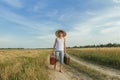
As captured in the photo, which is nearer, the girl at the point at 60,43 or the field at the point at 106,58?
the girl at the point at 60,43

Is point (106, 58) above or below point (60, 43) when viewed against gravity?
below

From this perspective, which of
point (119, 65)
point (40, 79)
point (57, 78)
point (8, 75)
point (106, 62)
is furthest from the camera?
point (106, 62)

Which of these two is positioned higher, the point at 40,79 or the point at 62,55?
the point at 62,55

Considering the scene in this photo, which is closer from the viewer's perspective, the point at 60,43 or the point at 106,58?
the point at 60,43

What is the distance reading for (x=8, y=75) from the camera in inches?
412

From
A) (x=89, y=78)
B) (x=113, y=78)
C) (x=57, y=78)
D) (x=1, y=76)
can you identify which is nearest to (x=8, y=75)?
(x=1, y=76)

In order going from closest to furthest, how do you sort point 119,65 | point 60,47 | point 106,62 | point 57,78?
point 57,78, point 60,47, point 119,65, point 106,62

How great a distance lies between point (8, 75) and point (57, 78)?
2247mm

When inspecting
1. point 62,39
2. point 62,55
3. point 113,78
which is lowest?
point 113,78

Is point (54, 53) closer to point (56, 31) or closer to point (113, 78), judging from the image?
point (56, 31)

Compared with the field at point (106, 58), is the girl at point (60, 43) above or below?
above

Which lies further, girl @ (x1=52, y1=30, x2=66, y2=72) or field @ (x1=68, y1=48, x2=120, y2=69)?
field @ (x1=68, y1=48, x2=120, y2=69)

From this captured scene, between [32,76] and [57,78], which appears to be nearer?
[32,76]

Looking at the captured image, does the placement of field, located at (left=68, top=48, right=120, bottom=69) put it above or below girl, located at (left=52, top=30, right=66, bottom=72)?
below
